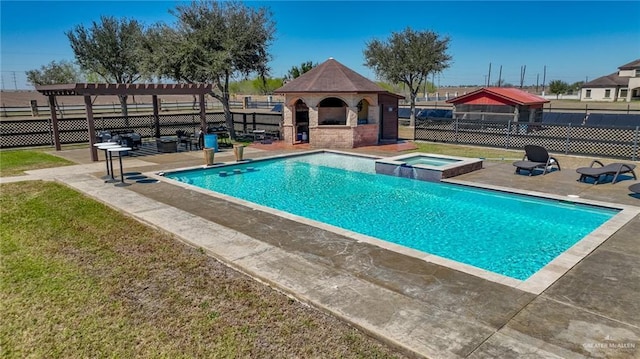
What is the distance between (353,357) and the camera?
3.96 metres

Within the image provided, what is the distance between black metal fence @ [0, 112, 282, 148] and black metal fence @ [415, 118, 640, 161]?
9088mm

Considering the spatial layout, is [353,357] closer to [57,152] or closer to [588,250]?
[588,250]

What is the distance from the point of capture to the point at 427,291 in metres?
5.22

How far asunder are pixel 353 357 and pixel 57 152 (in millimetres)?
18072

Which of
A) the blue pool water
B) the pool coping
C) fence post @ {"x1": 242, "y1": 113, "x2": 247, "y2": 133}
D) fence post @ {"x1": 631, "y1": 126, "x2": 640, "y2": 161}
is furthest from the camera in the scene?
fence post @ {"x1": 242, "y1": 113, "x2": 247, "y2": 133}

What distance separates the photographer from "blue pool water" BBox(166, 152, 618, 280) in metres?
7.52

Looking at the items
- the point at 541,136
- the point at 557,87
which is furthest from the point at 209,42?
the point at 557,87

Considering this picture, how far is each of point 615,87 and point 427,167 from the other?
65.4 m

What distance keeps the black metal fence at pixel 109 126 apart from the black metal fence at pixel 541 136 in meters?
9.09

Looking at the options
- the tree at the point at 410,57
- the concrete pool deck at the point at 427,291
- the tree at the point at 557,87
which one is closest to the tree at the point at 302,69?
the tree at the point at 410,57

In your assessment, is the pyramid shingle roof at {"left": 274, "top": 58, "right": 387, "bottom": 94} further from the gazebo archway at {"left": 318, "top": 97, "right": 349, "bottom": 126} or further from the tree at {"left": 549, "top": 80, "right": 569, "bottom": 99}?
the tree at {"left": 549, "top": 80, "right": 569, "bottom": 99}

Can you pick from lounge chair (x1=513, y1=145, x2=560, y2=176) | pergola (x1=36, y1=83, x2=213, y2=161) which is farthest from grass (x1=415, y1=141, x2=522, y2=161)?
pergola (x1=36, y1=83, x2=213, y2=161)

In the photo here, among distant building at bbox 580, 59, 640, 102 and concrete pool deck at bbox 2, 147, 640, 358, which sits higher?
distant building at bbox 580, 59, 640, 102

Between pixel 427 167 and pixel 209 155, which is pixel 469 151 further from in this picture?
pixel 209 155
